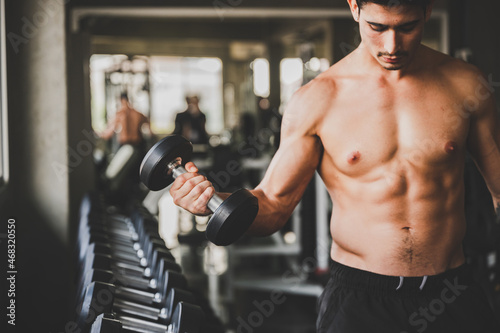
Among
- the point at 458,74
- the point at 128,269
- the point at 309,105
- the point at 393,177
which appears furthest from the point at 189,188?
the point at 128,269

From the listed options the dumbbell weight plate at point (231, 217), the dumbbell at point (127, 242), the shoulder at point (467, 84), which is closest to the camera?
the dumbbell weight plate at point (231, 217)

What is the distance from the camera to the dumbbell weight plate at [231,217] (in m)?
1.18

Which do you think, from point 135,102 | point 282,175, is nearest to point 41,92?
point 282,175

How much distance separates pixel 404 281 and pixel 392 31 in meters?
0.56

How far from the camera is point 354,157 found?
1.38 meters

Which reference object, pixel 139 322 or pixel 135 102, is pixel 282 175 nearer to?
pixel 139 322

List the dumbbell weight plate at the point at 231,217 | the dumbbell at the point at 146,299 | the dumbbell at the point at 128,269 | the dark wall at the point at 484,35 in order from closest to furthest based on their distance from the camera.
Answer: the dumbbell weight plate at the point at 231,217 → the dumbbell at the point at 146,299 → the dumbbell at the point at 128,269 → the dark wall at the point at 484,35

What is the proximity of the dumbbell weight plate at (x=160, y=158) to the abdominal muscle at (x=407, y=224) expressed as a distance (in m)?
0.41

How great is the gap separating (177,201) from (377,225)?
0.47m

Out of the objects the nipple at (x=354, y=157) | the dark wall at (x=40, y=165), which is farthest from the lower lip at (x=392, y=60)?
the dark wall at (x=40, y=165)

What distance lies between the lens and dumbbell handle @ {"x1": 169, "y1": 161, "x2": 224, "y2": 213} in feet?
4.02

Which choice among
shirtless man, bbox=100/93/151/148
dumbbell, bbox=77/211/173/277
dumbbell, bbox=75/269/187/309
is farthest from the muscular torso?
shirtless man, bbox=100/93/151/148

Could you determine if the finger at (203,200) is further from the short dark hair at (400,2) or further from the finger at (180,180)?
the short dark hair at (400,2)

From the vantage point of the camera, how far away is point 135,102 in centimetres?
1078
